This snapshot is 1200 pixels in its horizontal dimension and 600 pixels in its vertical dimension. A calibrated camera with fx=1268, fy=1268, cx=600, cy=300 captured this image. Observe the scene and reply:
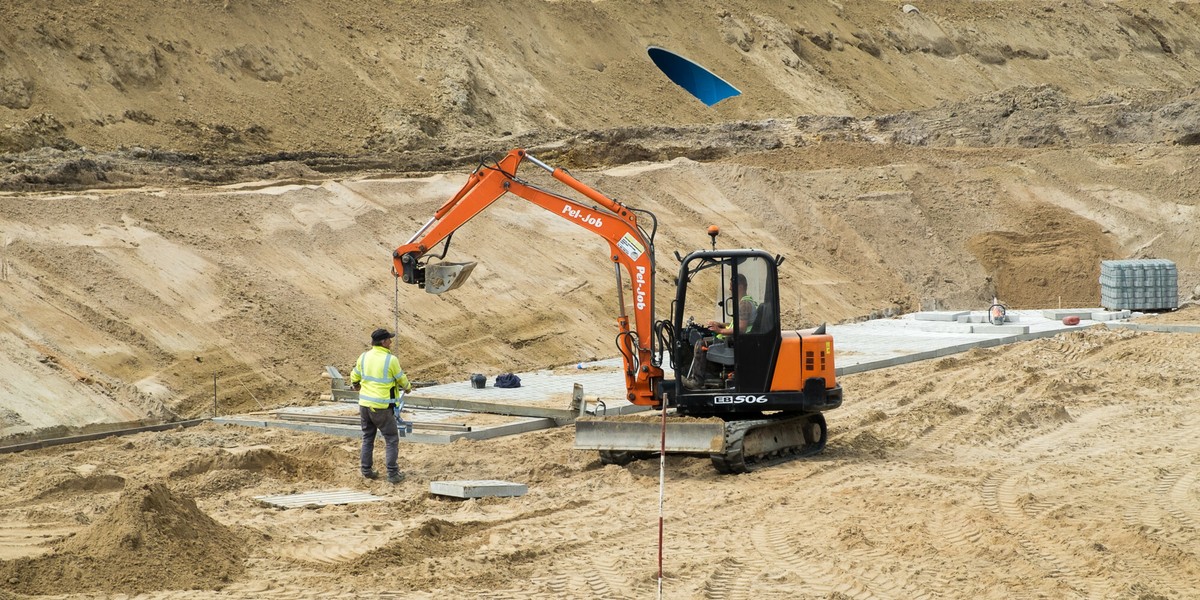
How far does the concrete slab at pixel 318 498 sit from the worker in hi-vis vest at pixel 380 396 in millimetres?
474

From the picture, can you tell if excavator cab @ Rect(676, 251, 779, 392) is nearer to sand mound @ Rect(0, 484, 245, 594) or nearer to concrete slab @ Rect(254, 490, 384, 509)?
concrete slab @ Rect(254, 490, 384, 509)

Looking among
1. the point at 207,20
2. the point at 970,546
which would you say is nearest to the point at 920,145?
the point at 207,20

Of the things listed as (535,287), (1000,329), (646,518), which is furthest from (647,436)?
(1000,329)

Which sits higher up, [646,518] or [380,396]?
[380,396]

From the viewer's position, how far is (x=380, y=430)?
10852 millimetres

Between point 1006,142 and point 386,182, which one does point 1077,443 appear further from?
point 1006,142

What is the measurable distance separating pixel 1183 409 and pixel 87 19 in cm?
2264

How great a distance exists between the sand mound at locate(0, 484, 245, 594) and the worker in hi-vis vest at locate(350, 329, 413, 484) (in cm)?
272

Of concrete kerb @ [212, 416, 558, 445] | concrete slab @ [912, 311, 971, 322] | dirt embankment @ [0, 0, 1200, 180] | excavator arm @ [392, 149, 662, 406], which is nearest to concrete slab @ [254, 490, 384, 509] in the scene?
concrete kerb @ [212, 416, 558, 445]

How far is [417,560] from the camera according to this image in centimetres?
804

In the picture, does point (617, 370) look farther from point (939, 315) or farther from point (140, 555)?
point (140, 555)

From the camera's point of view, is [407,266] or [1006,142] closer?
[407,266]

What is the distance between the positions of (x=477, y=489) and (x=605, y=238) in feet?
9.79

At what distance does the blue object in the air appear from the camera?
37281 mm
